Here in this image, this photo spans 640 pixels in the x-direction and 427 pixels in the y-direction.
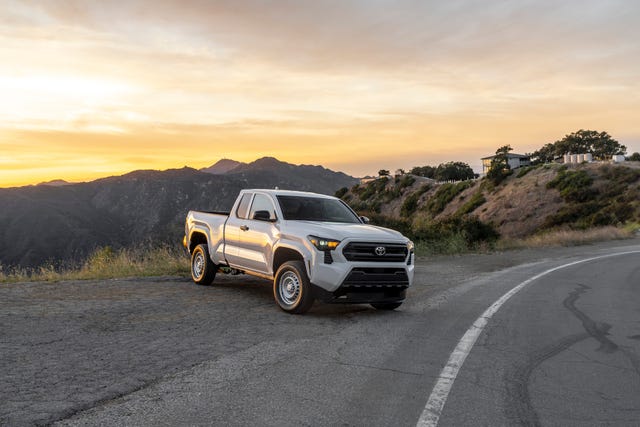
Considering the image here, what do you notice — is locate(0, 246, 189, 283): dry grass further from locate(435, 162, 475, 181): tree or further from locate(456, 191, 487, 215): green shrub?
locate(435, 162, 475, 181): tree

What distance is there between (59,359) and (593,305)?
8901 millimetres

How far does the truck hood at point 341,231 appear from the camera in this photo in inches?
334

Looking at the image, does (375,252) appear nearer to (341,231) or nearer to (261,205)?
(341,231)

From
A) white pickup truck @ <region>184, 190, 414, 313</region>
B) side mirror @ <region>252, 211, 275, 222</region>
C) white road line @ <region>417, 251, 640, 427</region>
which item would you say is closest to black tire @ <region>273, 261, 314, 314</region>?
white pickup truck @ <region>184, 190, 414, 313</region>

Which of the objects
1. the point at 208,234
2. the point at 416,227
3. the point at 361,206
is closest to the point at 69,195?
the point at 361,206

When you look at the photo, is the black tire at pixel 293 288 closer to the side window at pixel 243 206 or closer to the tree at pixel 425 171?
the side window at pixel 243 206

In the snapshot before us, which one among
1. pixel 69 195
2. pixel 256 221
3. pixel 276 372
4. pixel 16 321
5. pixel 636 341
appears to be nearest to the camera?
pixel 276 372

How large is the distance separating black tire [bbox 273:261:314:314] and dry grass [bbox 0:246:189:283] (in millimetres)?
5464

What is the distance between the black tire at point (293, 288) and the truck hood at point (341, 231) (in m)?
0.56

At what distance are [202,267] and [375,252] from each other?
444 cm

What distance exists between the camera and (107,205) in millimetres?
164750

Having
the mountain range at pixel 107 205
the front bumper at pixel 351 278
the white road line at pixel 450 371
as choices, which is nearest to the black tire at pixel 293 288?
the front bumper at pixel 351 278

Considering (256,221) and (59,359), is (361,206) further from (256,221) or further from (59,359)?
(59,359)

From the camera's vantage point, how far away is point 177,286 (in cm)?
1155
